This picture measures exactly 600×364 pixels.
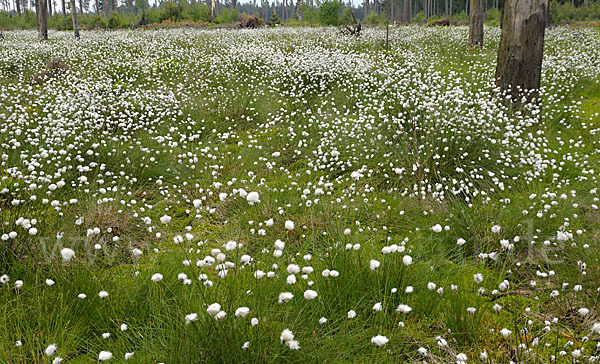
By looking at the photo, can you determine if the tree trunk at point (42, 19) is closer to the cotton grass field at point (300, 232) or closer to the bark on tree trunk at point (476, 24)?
the cotton grass field at point (300, 232)

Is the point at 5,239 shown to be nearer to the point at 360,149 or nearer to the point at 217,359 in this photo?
the point at 217,359

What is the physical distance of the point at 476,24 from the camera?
13.3m

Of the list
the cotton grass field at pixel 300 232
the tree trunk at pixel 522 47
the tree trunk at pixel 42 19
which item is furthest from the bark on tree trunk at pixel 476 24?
the tree trunk at pixel 42 19

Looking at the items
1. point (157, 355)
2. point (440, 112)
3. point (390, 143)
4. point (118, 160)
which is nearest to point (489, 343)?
point (157, 355)

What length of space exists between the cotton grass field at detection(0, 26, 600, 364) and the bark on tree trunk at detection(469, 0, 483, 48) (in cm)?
529

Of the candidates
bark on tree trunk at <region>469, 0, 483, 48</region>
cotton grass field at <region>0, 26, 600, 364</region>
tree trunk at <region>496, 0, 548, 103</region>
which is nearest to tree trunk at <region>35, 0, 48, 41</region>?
cotton grass field at <region>0, 26, 600, 364</region>

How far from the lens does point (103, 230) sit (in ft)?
12.3

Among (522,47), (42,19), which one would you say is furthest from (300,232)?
(42,19)

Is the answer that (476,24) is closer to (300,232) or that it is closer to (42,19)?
(300,232)

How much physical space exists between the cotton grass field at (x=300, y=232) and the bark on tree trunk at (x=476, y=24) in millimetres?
5292

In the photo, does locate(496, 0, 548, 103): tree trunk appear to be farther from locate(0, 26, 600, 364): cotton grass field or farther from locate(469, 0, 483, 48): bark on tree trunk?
locate(469, 0, 483, 48): bark on tree trunk

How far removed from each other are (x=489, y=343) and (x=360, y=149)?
3.38 meters

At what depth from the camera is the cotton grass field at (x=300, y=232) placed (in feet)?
7.27

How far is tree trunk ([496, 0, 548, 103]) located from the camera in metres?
6.23
